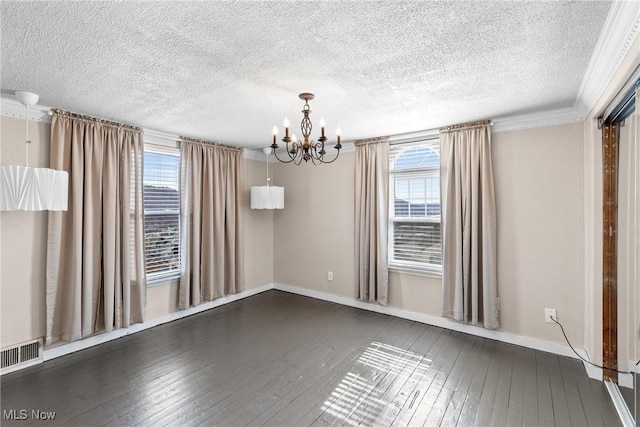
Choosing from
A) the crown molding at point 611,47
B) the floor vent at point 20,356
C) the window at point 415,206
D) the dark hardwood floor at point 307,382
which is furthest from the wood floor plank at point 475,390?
the floor vent at point 20,356

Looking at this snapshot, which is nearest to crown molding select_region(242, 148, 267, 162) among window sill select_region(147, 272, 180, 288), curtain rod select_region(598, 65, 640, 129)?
window sill select_region(147, 272, 180, 288)

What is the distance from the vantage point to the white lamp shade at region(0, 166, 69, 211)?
88.8 inches

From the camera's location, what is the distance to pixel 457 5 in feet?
4.78

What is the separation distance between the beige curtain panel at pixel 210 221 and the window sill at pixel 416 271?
2323mm

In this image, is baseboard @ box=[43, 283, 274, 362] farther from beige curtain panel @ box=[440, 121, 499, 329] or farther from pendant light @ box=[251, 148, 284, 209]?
beige curtain panel @ box=[440, 121, 499, 329]

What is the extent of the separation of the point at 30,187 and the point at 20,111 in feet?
3.25

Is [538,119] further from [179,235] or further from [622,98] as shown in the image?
[179,235]

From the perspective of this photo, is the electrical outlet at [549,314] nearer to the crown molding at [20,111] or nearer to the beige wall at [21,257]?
the beige wall at [21,257]

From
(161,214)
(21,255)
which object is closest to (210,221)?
(161,214)

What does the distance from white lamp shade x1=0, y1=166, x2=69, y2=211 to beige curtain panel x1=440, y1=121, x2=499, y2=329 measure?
12.5 ft

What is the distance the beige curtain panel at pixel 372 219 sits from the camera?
4113mm

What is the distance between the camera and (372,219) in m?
4.17

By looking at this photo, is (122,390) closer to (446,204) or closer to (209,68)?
(209,68)

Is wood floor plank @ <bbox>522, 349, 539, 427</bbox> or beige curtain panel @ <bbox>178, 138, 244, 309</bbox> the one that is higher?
beige curtain panel @ <bbox>178, 138, 244, 309</bbox>
